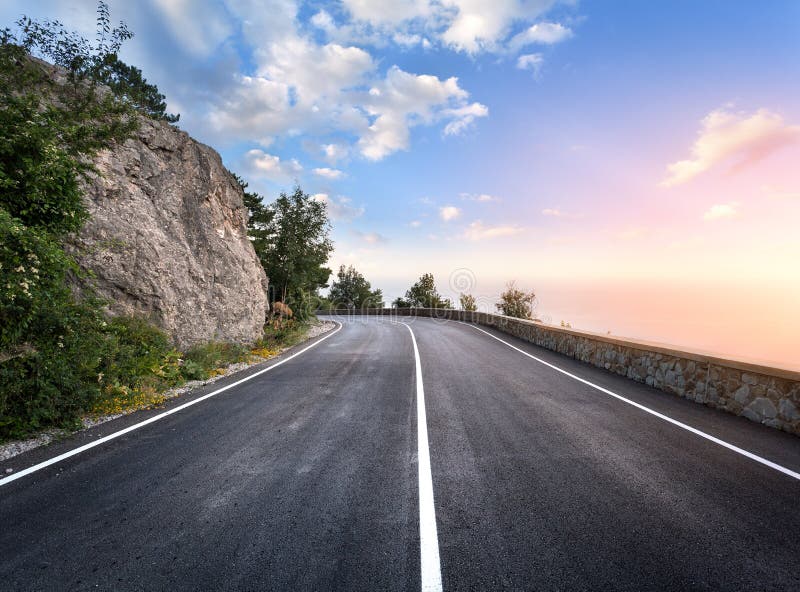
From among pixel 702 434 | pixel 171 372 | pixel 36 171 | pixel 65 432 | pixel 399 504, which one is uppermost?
pixel 36 171

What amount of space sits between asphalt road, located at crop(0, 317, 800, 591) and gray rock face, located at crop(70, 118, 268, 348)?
477 centimetres

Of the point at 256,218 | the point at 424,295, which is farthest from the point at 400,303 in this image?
the point at 256,218

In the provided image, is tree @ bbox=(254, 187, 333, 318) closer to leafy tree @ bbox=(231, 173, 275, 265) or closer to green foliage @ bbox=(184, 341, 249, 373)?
leafy tree @ bbox=(231, 173, 275, 265)

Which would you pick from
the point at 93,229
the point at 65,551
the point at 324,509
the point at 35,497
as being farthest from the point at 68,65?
the point at 324,509

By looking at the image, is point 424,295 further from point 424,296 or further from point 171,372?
point 171,372

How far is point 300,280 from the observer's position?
2317 centimetres

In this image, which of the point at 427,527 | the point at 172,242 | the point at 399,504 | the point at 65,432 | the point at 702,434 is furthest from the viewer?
the point at 172,242

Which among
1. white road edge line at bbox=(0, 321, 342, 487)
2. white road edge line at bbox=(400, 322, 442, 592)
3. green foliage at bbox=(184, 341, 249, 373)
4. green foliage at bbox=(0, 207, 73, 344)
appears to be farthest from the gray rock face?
white road edge line at bbox=(400, 322, 442, 592)

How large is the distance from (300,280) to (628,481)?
21502mm

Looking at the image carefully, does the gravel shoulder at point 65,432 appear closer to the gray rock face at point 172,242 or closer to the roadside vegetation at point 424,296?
the gray rock face at point 172,242

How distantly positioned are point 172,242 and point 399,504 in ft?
35.3

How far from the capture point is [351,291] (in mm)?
82562

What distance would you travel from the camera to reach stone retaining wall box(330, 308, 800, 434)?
557 centimetres

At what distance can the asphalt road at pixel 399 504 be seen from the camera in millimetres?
2496
